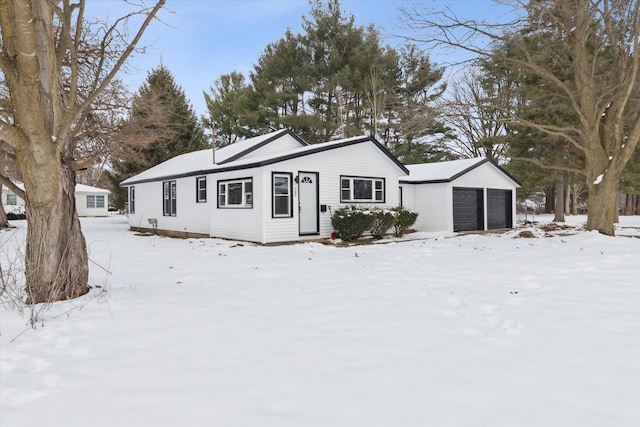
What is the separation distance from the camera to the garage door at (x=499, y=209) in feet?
65.8

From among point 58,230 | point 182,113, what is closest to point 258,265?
point 58,230

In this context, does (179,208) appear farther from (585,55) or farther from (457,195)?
(585,55)

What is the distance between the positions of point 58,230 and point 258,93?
26.0m

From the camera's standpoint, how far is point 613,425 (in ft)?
7.88

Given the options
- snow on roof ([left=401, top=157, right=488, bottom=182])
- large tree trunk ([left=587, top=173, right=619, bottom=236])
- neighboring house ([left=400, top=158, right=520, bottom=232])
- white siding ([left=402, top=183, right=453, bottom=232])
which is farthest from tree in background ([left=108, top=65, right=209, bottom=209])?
large tree trunk ([left=587, top=173, right=619, bottom=236])

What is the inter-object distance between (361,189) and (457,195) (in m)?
5.53

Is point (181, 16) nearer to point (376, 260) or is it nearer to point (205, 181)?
point (376, 260)

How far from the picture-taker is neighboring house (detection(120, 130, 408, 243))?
1351 cm

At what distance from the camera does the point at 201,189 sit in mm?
16469

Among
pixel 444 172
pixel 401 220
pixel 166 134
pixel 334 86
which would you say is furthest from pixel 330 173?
pixel 334 86

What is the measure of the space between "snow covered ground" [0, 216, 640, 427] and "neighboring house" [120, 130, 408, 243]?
21.9 ft

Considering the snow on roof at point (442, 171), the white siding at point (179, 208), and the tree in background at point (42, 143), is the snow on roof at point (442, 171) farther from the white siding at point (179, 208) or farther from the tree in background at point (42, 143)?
the tree in background at point (42, 143)

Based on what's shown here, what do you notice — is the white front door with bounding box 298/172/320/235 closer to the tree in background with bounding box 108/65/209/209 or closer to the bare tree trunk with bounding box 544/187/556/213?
the tree in background with bounding box 108/65/209/209

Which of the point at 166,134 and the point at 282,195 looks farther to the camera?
the point at 166,134
